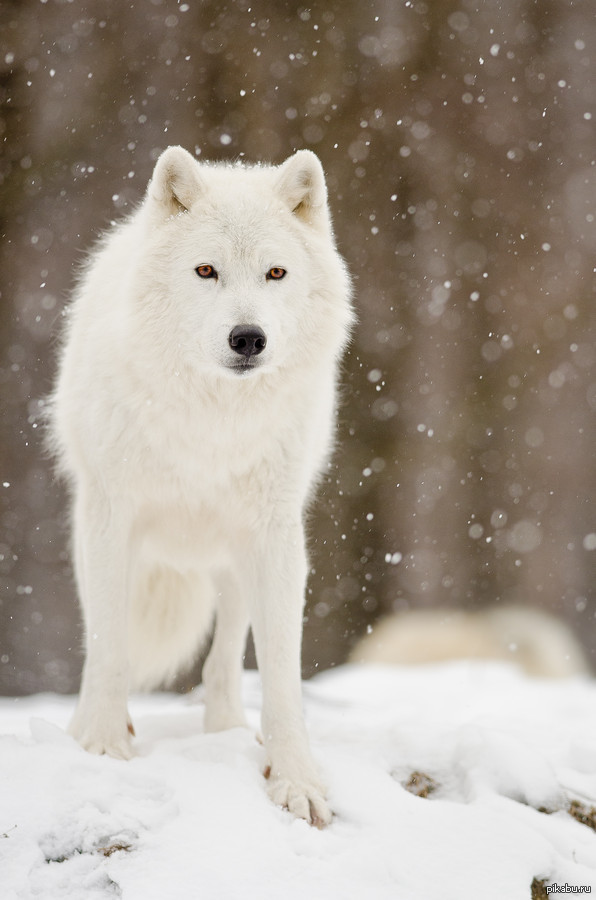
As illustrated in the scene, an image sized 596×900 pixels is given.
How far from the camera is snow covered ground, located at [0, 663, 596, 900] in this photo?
7.09 ft

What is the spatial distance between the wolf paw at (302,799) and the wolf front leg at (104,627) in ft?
2.02

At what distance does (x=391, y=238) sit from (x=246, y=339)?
19.9 feet

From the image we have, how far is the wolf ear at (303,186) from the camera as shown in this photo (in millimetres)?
3234

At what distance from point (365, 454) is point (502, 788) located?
5267mm

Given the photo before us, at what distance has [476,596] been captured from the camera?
27.3ft

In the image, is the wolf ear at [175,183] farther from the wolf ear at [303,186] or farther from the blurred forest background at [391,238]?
the blurred forest background at [391,238]

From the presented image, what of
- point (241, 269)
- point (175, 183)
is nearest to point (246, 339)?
point (241, 269)

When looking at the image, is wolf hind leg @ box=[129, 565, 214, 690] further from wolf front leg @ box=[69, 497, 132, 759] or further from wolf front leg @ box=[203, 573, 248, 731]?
wolf front leg @ box=[69, 497, 132, 759]

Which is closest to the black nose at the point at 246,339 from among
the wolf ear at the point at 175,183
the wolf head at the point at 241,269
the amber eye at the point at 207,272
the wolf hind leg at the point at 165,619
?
the wolf head at the point at 241,269

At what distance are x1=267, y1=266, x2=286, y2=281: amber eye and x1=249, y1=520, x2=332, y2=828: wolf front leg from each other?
99 cm

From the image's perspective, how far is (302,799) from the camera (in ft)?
8.77

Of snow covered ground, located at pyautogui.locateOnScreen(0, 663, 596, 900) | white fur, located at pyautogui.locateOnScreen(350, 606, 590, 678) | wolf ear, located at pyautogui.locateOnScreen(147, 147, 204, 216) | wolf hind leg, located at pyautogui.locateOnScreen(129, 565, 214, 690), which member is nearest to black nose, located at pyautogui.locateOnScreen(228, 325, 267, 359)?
wolf ear, located at pyautogui.locateOnScreen(147, 147, 204, 216)

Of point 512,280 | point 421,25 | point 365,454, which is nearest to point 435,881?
point 365,454

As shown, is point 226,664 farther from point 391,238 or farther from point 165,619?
point 391,238
